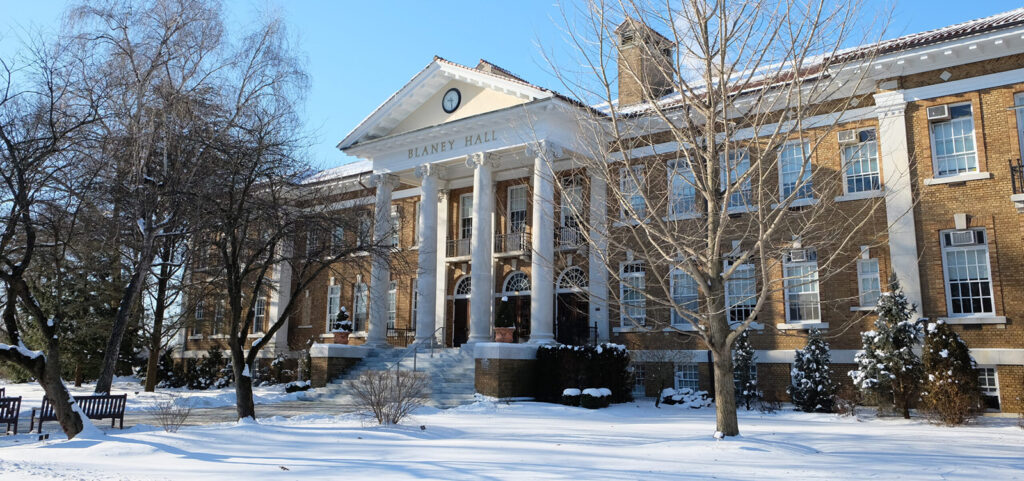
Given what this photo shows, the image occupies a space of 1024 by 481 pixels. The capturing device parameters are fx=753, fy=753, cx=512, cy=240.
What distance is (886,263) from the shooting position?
18.8 metres

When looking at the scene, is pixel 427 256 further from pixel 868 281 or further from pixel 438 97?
pixel 868 281

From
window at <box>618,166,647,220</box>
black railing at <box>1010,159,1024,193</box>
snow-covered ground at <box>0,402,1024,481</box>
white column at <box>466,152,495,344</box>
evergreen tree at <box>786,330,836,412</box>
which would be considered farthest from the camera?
white column at <box>466,152,495,344</box>

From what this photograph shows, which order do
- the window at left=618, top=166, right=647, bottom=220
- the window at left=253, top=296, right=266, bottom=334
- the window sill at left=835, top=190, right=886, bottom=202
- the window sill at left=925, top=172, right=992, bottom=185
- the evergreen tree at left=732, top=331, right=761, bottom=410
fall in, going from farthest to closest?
the window at left=253, top=296, right=266, bottom=334, the window sill at left=835, top=190, right=886, bottom=202, the evergreen tree at left=732, top=331, right=761, bottom=410, the window sill at left=925, top=172, right=992, bottom=185, the window at left=618, top=166, right=647, bottom=220

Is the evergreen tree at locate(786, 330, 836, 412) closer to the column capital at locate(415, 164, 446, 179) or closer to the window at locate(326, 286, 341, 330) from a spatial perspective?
the column capital at locate(415, 164, 446, 179)

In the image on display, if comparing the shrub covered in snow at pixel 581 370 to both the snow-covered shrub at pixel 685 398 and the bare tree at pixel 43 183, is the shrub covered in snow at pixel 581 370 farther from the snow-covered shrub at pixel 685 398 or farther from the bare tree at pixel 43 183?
the bare tree at pixel 43 183

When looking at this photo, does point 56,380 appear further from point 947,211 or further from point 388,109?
point 947,211

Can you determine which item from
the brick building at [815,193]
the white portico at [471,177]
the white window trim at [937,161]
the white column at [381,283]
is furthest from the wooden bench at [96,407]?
the white window trim at [937,161]

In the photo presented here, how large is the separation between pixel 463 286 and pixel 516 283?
2457 millimetres

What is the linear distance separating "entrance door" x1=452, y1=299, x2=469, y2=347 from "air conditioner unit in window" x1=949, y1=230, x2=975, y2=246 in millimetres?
15430

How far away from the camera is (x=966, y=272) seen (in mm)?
17828

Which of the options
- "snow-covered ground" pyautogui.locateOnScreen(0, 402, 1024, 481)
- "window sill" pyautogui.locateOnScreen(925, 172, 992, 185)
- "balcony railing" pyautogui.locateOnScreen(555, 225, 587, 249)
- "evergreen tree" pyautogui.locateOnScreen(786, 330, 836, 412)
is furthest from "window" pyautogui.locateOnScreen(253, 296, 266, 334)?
"window sill" pyautogui.locateOnScreen(925, 172, 992, 185)

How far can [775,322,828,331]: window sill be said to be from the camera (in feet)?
63.9

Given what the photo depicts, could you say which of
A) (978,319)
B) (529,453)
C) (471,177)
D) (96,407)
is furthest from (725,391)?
(471,177)

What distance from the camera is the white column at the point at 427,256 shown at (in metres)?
23.8
